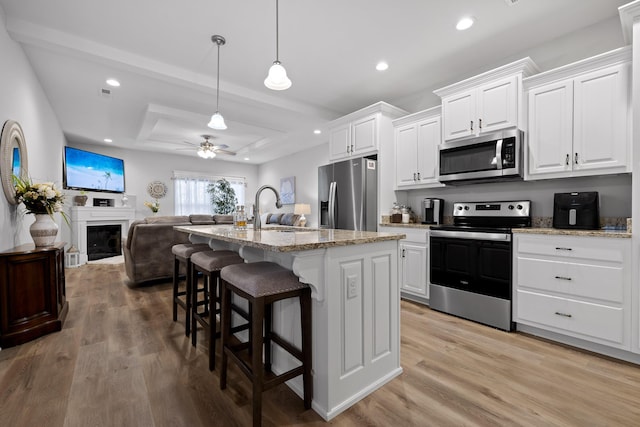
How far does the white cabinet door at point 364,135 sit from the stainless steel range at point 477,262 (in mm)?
1333

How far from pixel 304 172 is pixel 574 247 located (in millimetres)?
5779

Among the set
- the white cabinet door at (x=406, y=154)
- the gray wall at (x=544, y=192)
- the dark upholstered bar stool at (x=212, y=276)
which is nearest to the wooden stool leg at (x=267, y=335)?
the dark upholstered bar stool at (x=212, y=276)

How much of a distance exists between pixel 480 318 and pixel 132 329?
3.14 metres

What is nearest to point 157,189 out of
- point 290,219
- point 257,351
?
point 290,219

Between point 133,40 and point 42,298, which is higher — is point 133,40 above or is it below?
above

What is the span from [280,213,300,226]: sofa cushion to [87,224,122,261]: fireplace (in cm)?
377

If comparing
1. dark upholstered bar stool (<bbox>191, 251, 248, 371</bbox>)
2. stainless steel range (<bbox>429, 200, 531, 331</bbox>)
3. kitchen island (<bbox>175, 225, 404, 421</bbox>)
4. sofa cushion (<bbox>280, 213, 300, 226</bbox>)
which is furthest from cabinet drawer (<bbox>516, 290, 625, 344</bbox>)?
sofa cushion (<bbox>280, 213, 300, 226</bbox>)

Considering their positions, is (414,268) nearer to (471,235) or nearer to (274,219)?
(471,235)

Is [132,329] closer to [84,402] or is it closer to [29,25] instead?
[84,402]

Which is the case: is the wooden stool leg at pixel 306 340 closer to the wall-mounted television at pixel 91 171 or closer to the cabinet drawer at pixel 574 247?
the cabinet drawer at pixel 574 247

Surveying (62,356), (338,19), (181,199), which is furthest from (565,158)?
(181,199)

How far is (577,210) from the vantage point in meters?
2.37

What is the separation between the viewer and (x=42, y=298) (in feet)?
7.75

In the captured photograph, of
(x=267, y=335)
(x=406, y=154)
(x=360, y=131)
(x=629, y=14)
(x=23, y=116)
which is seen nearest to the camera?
(x=267, y=335)
